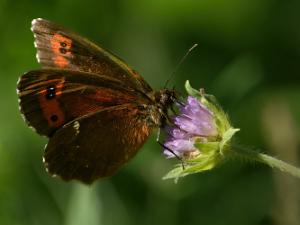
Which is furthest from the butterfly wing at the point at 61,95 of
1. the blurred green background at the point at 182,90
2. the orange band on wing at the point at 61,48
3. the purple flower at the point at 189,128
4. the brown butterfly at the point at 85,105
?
the blurred green background at the point at 182,90

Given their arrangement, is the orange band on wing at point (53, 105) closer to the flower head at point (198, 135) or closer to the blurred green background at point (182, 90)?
the flower head at point (198, 135)

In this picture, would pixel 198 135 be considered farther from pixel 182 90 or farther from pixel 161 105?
pixel 182 90

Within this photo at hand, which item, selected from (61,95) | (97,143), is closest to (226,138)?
(97,143)

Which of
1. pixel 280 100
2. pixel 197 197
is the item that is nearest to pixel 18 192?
pixel 197 197

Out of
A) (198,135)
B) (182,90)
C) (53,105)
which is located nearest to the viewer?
(198,135)

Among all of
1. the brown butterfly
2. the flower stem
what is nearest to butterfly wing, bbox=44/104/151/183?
the brown butterfly
